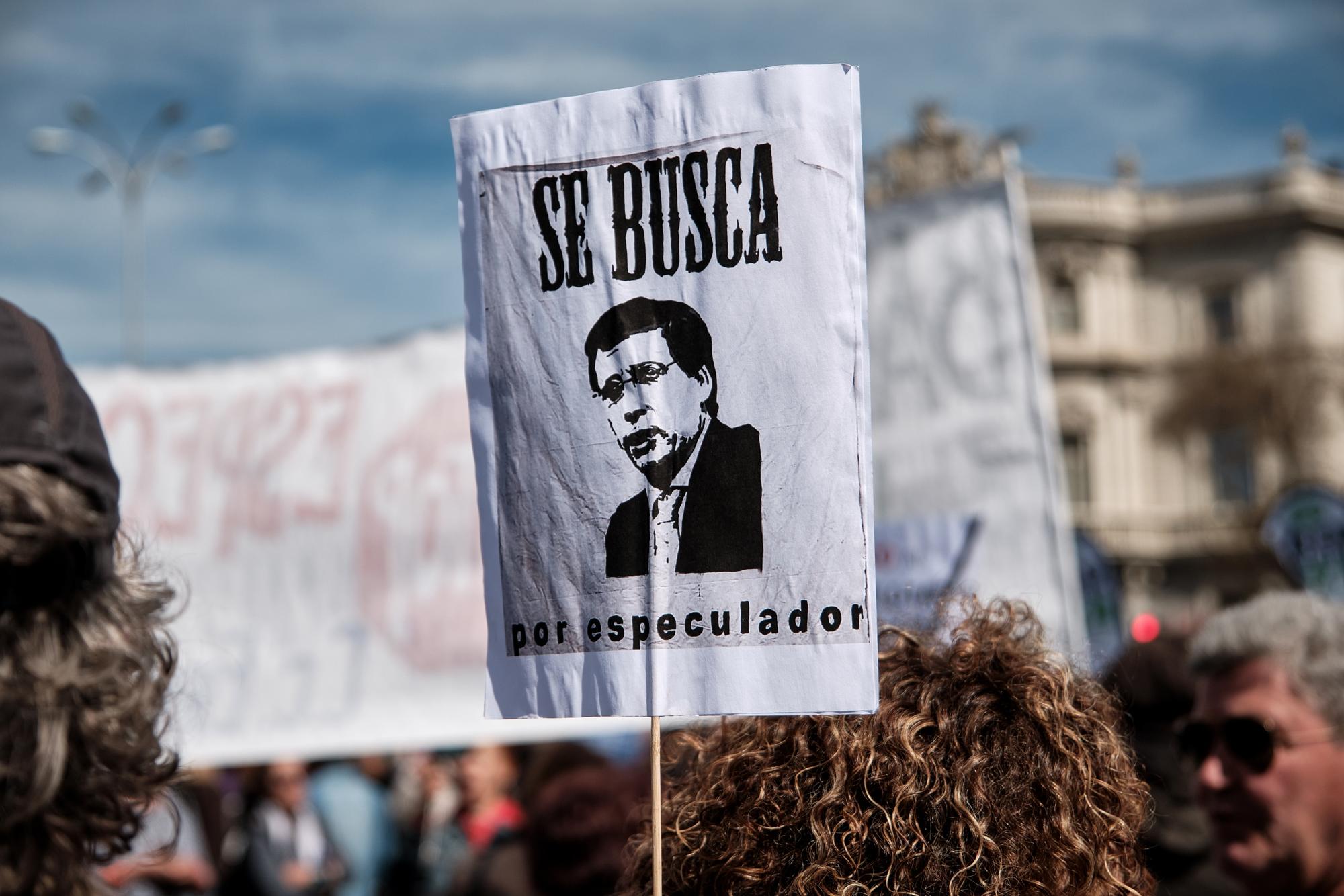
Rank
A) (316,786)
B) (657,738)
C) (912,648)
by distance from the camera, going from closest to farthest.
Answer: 1. (657,738)
2. (912,648)
3. (316,786)

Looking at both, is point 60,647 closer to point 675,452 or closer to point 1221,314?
point 675,452

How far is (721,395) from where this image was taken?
5.74ft

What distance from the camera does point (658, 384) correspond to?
178cm

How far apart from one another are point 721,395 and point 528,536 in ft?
1.06

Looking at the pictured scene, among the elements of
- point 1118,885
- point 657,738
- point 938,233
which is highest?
point 938,233

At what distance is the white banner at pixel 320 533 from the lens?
496 cm

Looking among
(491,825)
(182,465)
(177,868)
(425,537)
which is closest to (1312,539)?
(491,825)

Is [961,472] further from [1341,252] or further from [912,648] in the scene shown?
[1341,252]

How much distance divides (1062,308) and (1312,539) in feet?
117

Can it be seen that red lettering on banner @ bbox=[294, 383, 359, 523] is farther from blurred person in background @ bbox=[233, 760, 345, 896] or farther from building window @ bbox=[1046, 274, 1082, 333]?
building window @ bbox=[1046, 274, 1082, 333]

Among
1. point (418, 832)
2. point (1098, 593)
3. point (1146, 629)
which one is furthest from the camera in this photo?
point (418, 832)

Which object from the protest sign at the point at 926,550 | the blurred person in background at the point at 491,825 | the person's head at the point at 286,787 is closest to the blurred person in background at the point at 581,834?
the blurred person in background at the point at 491,825

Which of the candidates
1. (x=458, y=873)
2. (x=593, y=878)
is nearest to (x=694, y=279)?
(x=593, y=878)

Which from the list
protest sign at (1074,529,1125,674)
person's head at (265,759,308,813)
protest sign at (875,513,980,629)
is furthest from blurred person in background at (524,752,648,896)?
person's head at (265,759,308,813)
